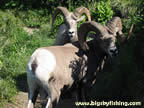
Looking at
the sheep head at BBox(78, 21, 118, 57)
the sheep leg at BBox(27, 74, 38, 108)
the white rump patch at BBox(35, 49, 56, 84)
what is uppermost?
the sheep head at BBox(78, 21, 118, 57)

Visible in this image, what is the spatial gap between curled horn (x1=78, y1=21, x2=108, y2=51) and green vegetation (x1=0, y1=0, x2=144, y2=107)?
1.43 meters

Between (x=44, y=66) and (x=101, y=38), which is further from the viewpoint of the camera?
(x=101, y=38)

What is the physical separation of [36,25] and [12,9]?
1734 mm

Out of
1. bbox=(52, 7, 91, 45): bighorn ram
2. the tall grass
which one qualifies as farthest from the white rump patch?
the tall grass

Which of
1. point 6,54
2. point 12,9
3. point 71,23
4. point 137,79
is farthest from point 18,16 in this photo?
point 137,79

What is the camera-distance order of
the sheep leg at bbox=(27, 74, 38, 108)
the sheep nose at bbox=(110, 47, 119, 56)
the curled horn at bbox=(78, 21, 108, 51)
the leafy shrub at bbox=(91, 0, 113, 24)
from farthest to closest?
the leafy shrub at bbox=(91, 0, 113, 24), the curled horn at bbox=(78, 21, 108, 51), the sheep nose at bbox=(110, 47, 119, 56), the sheep leg at bbox=(27, 74, 38, 108)

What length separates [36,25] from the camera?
509 inches

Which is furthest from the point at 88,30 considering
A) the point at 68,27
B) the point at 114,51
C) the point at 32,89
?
the point at 32,89

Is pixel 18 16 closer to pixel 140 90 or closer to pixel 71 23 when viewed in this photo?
pixel 71 23

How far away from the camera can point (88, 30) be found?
258 inches

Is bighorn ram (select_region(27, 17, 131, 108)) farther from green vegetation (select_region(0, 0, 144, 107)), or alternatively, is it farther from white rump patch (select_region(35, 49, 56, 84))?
green vegetation (select_region(0, 0, 144, 107))

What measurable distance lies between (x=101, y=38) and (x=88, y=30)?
1.35 ft

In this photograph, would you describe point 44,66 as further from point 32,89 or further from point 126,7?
point 126,7

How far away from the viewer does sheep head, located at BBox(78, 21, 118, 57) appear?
612 centimetres
